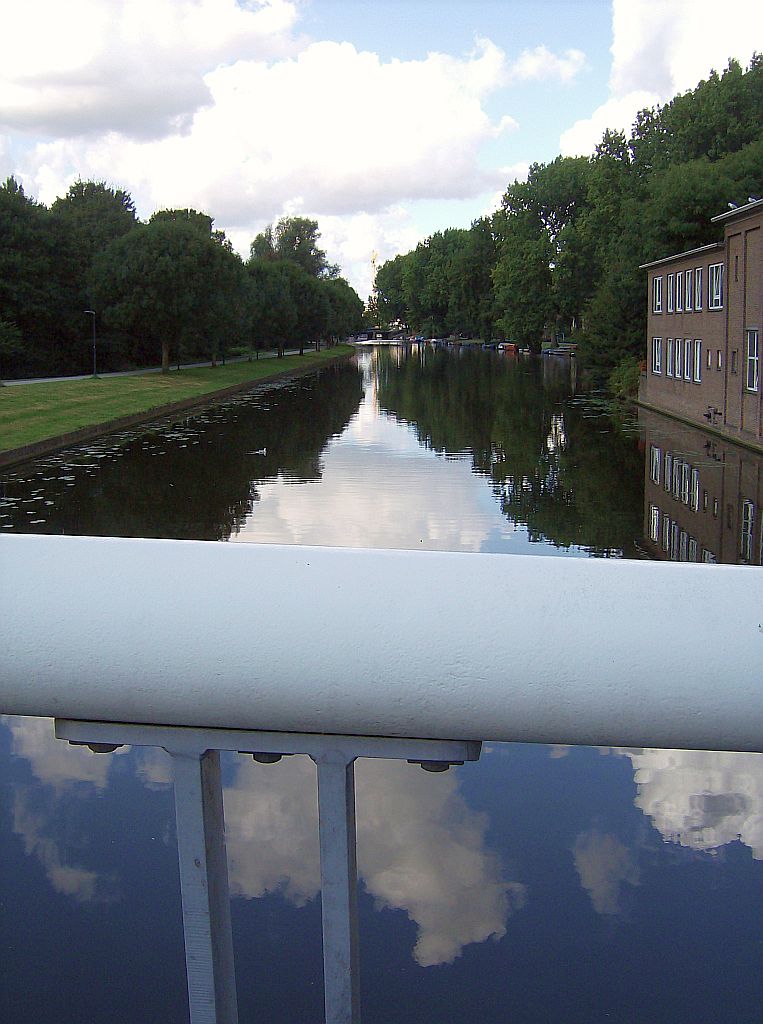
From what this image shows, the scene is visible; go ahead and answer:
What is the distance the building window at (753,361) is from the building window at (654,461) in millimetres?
2924

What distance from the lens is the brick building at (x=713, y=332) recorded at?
100 ft

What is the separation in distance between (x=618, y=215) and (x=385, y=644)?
77.4 metres

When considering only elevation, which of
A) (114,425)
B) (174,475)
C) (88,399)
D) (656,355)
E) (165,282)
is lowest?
Result: (174,475)

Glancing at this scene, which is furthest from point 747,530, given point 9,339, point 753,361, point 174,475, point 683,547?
point 9,339

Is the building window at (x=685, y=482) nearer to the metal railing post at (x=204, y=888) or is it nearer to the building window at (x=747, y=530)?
the building window at (x=747, y=530)

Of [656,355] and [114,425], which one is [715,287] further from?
[114,425]

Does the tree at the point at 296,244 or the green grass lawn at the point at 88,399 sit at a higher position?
the tree at the point at 296,244

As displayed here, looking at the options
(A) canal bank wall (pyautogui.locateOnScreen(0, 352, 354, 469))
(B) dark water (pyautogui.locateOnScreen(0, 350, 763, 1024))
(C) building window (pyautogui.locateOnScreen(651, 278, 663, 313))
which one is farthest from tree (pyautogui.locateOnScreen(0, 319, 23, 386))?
(B) dark water (pyautogui.locateOnScreen(0, 350, 763, 1024))

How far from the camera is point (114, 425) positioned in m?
36.3

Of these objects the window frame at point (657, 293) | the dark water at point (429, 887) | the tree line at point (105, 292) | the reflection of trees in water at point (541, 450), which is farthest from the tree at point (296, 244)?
the dark water at point (429, 887)

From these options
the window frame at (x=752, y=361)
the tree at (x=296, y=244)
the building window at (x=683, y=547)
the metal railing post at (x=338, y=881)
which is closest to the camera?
the metal railing post at (x=338, y=881)

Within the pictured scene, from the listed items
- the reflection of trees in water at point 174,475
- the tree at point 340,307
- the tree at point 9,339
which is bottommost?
the reflection of trees in water at point 174,475

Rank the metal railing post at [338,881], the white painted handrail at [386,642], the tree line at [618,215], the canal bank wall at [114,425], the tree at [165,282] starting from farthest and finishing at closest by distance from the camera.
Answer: the tree at [165,282] < the tree line at [618,215] < the canal bank wall at [114,425] < the metal railing post at [338,881] < the white painted handrail at [386,642]

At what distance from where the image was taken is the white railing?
4.38 feet
